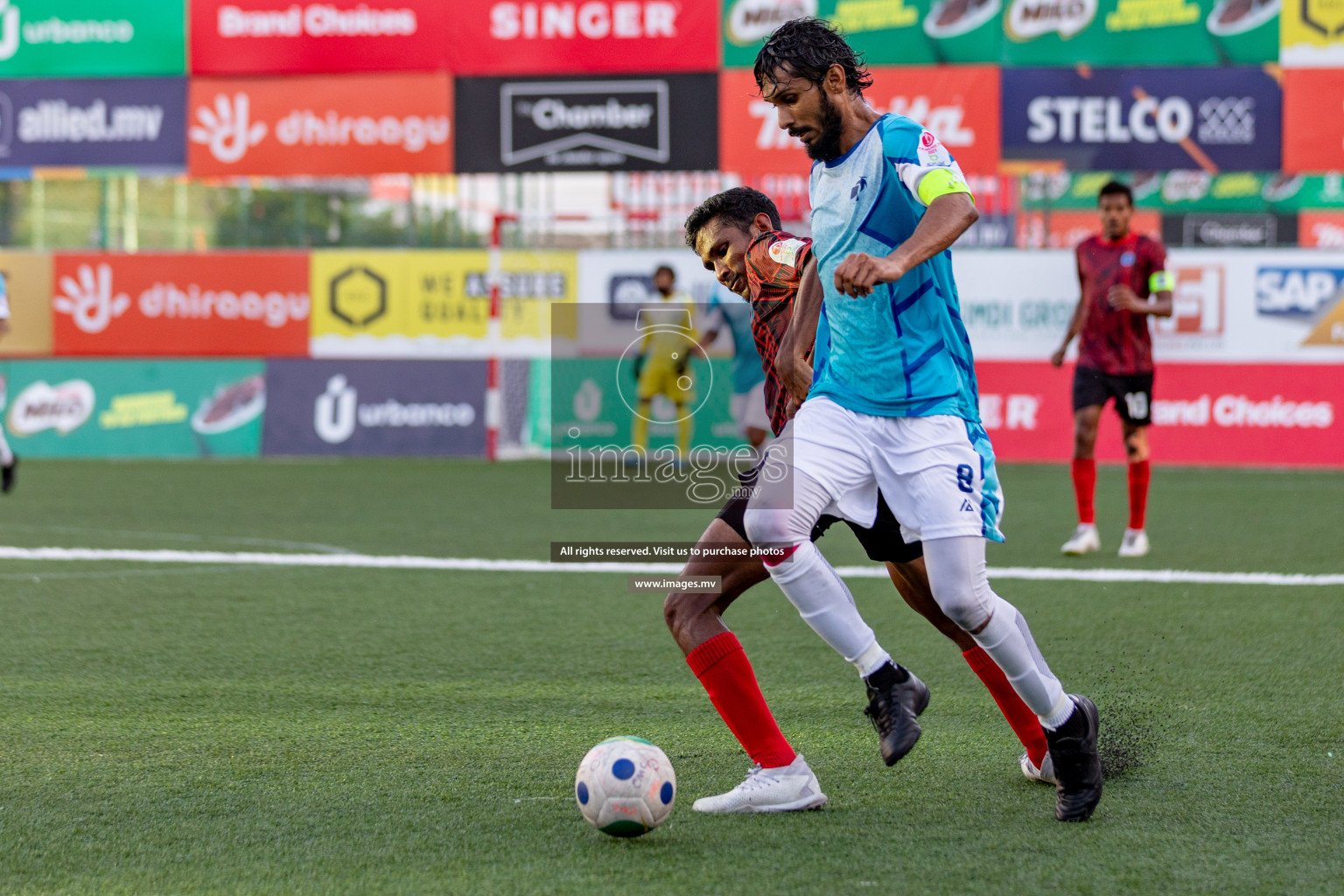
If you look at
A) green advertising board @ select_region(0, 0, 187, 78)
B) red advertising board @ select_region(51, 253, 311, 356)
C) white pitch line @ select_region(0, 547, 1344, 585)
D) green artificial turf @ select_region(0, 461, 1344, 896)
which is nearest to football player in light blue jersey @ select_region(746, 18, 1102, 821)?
green artificial turf @ select_region(0, 461, 1344, 896)

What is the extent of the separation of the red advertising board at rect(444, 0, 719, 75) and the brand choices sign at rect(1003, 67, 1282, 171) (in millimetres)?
3557

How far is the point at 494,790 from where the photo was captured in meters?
4.28

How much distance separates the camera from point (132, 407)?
57.0 feet

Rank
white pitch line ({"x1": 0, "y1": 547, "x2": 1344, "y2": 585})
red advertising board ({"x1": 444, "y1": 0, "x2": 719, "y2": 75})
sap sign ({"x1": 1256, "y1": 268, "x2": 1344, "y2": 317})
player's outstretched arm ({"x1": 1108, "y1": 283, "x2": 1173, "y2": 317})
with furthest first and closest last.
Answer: red advertising board ({"x1": 444, "y1": 0, "x2": 719, "y2": 75}) → sap sign ({"x1": 1256, "y1": 268, "x2": 1344, "y2": 317}) → player's outstretched arm ({"x1": 1108, "y1": 283, "x2": 1173, "y2": 317}) → white pitch line ({"x1": 0, "y1": 547, "x2": 1344, "y2": 585})

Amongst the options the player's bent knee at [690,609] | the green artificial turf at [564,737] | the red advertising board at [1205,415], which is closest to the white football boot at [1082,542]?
the green artificial turf at [564,737]

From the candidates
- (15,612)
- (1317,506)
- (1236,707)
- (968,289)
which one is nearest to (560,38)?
(968,289)

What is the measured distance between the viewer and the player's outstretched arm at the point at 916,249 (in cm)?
359

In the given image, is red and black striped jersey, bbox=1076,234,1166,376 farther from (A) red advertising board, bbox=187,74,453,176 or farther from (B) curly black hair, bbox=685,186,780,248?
(A) red advertising board, bbox=187,74,453,176

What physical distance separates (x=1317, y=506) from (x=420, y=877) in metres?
10.6

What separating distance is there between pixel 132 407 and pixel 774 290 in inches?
565

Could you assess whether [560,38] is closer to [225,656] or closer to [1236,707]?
[225,656]

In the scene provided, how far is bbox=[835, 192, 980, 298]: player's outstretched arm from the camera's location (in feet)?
11.8

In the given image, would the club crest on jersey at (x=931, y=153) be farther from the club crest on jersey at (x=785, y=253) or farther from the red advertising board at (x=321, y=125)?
the red advertising board at (x=321, y=125)

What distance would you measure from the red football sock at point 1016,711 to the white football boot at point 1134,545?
543 centimetres
